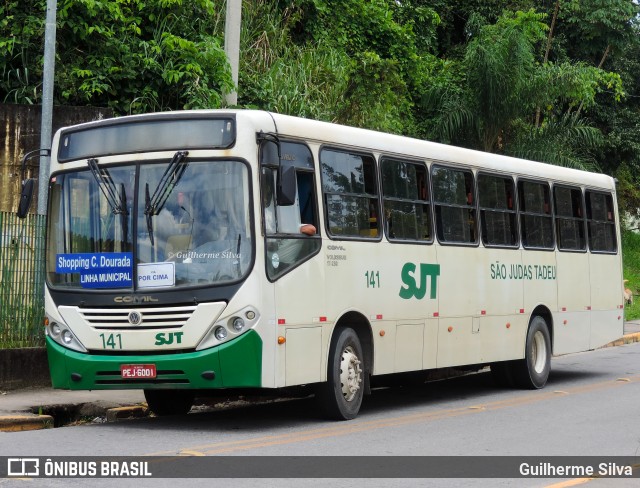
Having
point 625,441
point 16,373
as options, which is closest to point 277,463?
point 625,441

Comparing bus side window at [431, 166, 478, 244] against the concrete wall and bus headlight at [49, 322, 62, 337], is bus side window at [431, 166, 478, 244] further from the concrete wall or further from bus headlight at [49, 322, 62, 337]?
the concrete wall

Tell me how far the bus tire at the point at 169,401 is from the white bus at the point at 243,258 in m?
0.02

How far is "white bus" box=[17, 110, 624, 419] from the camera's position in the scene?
1067 cm

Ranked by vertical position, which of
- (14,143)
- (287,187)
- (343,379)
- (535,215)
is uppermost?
(14,143)

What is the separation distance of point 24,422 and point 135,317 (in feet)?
5.92

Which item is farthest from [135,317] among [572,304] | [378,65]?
[378,65]

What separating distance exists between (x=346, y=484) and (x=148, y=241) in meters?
3.87

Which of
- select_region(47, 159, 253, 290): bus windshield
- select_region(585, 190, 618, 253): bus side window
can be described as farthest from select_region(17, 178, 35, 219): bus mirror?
select_region(585, 190, 618, 253): bus side window

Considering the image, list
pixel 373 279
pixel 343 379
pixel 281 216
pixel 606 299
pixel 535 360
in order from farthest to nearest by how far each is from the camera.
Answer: pixel 606 299, pixel 535 360, pixel 373 279, pixel 343 379, pixel 281 216

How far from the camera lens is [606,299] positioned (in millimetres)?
18359

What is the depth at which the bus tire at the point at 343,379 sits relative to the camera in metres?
11.7

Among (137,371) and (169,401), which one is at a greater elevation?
(137,371)

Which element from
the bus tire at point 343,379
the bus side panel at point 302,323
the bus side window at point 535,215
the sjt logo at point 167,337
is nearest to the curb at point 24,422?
the sjt logo at point 167,337

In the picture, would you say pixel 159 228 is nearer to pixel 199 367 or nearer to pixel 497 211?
pixel 199 367
